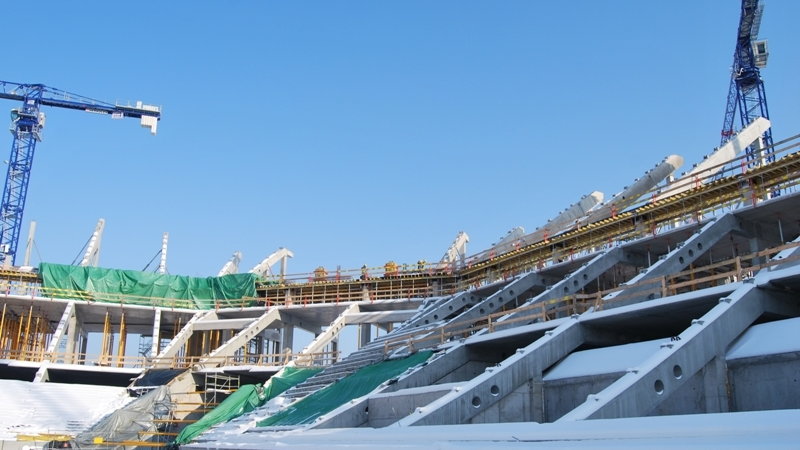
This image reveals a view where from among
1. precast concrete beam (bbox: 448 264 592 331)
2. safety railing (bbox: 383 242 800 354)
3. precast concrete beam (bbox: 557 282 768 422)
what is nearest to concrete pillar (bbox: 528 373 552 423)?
safety railing (bbox: 383 242 800 354)

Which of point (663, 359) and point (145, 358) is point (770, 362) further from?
point (145, 358)

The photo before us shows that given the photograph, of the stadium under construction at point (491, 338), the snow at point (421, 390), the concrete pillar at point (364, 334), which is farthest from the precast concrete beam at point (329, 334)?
the snow at point (421, 390)

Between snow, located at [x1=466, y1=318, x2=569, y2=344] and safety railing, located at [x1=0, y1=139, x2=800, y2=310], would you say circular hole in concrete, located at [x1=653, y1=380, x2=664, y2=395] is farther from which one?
safety railing, located at [x1=0, y1=139, x2=800, y2=310]

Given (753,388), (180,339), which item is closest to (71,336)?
(180,339)

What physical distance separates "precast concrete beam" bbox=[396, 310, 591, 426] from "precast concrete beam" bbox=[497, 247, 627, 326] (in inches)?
287

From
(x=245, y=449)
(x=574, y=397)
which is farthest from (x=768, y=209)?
(x=245, y=449)

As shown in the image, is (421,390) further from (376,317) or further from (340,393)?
(376,317)

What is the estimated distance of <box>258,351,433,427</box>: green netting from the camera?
23500 mm

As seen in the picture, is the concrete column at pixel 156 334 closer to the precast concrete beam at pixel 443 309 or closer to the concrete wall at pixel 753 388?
the precast concrete beam at pixel 443 309

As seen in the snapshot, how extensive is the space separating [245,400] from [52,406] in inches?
405

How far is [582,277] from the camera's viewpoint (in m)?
27.7

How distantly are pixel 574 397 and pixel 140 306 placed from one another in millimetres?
35490

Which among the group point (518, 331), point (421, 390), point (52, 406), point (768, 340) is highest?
point (518, 331)

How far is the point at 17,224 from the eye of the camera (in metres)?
70.8
